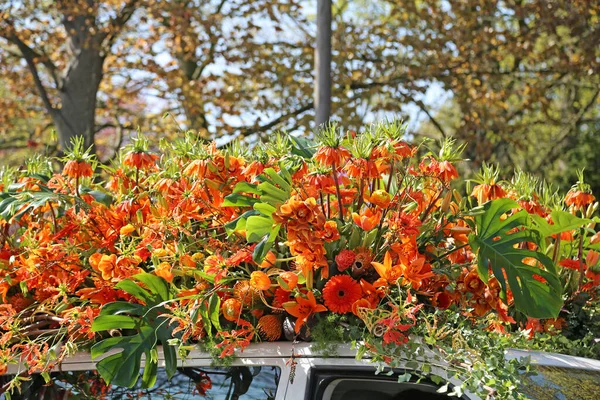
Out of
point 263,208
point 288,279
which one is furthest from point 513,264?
point 263,208

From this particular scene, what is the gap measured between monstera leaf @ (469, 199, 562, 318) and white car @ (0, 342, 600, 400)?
0.64 ft

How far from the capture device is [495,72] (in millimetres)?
13367

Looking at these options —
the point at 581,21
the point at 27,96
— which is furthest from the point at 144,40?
the point at 581,21

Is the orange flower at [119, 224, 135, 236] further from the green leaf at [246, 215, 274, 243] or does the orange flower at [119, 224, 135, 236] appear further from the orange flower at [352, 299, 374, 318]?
the orange flower at [352, 299, 374, 318]

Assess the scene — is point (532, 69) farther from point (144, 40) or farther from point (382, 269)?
point (382, 269)

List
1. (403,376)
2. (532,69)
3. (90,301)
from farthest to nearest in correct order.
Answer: (532,69) < (90,301) < (403,376)

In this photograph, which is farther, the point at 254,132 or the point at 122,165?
the point at 254,132

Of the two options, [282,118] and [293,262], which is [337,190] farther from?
[282,118]

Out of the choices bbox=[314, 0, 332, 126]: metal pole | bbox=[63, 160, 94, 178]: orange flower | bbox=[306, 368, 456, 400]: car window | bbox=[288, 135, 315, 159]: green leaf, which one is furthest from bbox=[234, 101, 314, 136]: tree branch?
bbox=[306, 368, 456, 400]: car window

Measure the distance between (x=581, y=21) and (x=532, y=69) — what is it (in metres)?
1.92

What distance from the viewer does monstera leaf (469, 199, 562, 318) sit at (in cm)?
290

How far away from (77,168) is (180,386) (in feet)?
3.62

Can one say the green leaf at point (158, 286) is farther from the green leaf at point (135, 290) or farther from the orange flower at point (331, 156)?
the orange flower at point (331, 156)

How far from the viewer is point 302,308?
2.74 metres
